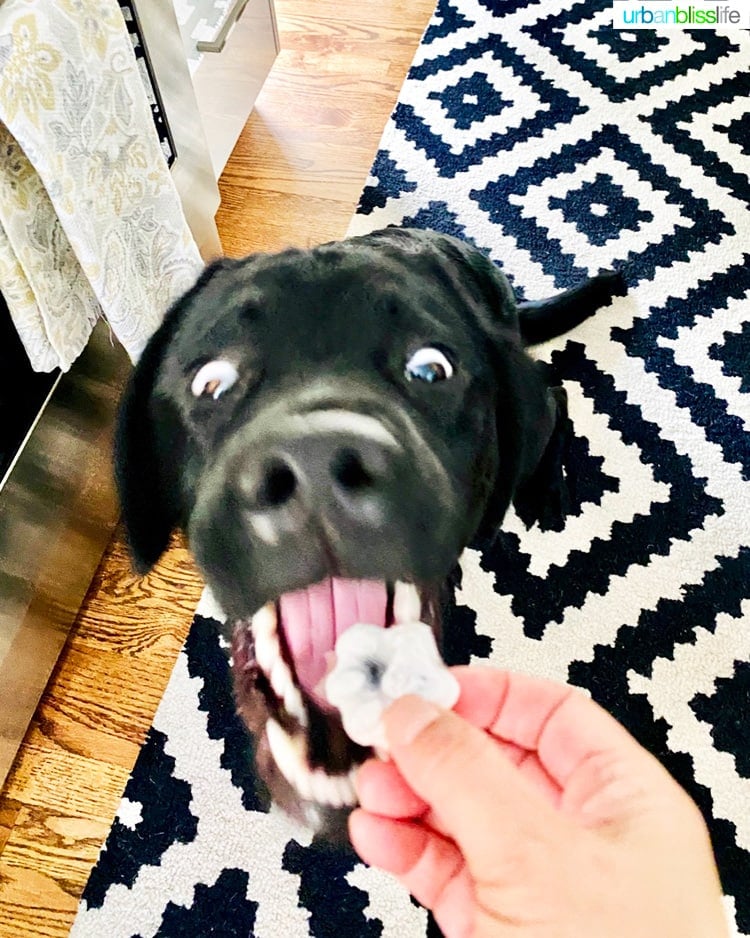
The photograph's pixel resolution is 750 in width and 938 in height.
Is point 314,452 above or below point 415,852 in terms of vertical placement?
above

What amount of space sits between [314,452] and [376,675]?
114 millimetres

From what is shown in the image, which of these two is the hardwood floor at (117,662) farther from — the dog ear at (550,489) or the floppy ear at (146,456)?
the dog ear at (550,489)

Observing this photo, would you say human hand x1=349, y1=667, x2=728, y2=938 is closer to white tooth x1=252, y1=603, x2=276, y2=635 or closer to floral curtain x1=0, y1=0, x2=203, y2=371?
white tooth x1=252, y1=603, x2=276, y2=635

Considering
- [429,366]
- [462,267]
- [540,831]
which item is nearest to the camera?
[540,831]

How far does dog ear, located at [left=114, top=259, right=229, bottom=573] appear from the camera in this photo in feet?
1.61

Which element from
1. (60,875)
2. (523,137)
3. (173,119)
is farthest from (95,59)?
(523,137)

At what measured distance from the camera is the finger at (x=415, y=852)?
400 mm

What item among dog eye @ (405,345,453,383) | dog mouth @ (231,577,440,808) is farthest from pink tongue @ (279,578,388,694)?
dog eye @ (405,345,453,383)

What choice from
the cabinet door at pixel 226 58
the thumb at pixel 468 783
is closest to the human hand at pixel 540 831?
the thumb at pixel 468 783

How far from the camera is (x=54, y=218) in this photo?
702 millimetres

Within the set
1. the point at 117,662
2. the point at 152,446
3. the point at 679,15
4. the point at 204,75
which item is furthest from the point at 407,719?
the point at 679,15

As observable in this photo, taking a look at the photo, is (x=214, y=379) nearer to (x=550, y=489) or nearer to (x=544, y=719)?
(x=544, y=719)

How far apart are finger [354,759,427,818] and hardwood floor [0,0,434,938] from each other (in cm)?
23

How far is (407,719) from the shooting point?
1.19ft
